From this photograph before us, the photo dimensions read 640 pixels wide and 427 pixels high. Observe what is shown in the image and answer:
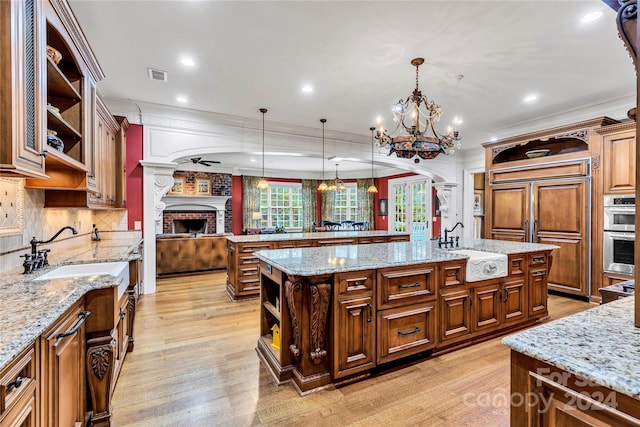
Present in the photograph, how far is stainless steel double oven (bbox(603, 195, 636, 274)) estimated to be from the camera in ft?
A: 12.0

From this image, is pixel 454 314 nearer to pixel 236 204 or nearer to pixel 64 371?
pixel 64 371

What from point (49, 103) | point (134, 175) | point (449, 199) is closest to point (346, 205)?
point (449, 199)

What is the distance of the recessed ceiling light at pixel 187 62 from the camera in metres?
3.06

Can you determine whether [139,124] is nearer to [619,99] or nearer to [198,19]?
[198,19]

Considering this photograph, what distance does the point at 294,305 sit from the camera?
6.66 feet

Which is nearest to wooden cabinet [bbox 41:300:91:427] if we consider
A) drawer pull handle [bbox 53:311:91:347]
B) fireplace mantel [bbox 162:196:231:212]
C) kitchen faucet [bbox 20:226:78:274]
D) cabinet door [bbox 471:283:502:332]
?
drawer pull handle [bbox 53:311:91:347]

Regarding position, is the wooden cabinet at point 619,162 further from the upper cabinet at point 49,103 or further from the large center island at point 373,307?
the upper cabinet at point 49,103

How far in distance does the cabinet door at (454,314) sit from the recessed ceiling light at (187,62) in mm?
3347

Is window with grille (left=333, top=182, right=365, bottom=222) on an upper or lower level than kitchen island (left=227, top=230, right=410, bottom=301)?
upper

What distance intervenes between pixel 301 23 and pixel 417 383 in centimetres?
298

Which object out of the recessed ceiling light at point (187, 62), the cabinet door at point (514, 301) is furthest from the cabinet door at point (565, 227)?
the recessed ceiling light at point (187, 62)

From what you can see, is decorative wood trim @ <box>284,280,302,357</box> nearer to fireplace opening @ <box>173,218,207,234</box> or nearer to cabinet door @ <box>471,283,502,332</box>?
cabinet door @ <box>471,283,502,332</box>

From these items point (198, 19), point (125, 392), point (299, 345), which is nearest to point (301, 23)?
point (198, 19)

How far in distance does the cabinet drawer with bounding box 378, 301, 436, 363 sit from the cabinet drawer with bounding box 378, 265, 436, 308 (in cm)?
7
